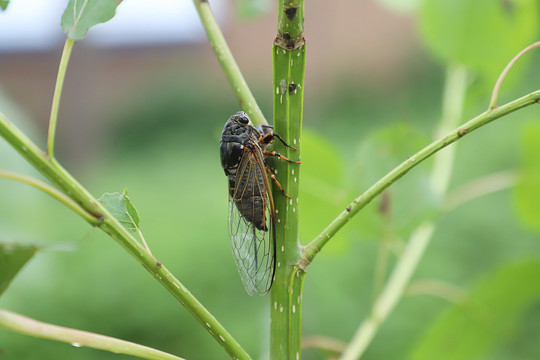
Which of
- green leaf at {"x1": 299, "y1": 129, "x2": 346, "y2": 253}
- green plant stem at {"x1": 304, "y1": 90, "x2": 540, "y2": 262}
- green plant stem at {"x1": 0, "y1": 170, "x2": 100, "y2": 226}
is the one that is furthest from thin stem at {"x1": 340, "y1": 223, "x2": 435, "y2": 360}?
green plant stem at {"x1": 0, "y1": 170, "x2": 100, "y2": 226}

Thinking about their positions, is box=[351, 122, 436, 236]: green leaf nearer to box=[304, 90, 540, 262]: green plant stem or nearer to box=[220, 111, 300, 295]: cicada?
box=[220, 111, 300, 295]: cicada

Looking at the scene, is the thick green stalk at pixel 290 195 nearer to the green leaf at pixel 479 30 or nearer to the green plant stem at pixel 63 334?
the green plant stem at pixel 63 334

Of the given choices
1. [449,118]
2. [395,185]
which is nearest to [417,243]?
[395,185]

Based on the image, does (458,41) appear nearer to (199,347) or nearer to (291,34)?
(291,34)

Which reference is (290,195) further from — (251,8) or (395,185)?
(251,8)

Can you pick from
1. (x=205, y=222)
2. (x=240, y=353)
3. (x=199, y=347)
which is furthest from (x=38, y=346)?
(x=240, y=353)

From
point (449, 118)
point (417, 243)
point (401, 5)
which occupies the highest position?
point (401, 5)
